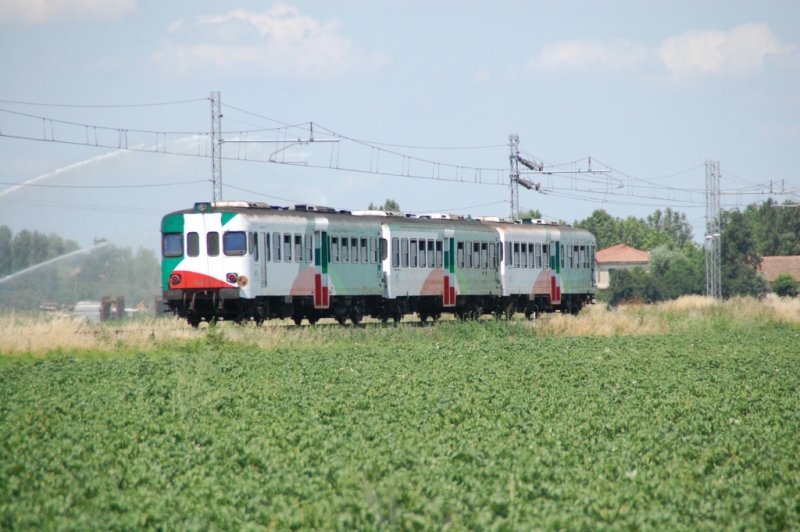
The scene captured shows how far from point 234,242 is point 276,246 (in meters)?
1.28

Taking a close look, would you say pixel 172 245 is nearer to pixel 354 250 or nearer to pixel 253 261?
pixel 253 261

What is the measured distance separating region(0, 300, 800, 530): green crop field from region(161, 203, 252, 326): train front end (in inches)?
272

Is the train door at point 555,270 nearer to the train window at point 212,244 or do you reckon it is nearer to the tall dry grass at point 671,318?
the tall dry grass at point 671,318

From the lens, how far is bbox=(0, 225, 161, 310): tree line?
6009 cm

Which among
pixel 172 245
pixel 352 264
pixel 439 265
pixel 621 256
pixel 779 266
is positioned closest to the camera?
pixel 172 245

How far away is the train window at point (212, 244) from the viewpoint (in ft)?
88.6

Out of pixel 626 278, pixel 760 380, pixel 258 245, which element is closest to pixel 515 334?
pixel 258 245

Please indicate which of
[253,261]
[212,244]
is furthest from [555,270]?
[212,244]

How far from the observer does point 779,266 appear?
4675 inches

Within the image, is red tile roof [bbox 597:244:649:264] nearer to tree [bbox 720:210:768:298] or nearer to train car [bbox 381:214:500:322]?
tree [bbox 720:210:768:298]

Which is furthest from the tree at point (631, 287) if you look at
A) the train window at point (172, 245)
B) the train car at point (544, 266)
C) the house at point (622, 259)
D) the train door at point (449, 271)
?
the train window at point (172, 245)

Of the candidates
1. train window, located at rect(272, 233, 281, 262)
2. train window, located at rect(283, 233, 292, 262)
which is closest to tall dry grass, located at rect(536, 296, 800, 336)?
train window, located at rect(283, 233, 292, 262)

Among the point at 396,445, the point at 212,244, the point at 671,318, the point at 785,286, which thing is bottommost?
the point at 396,445

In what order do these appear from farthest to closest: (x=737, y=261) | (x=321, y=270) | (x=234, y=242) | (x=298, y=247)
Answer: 1. (x=737, y=261)
2. (x=321, y=270)
3. (x=298, y=247)
4. (x=234, y=242)
